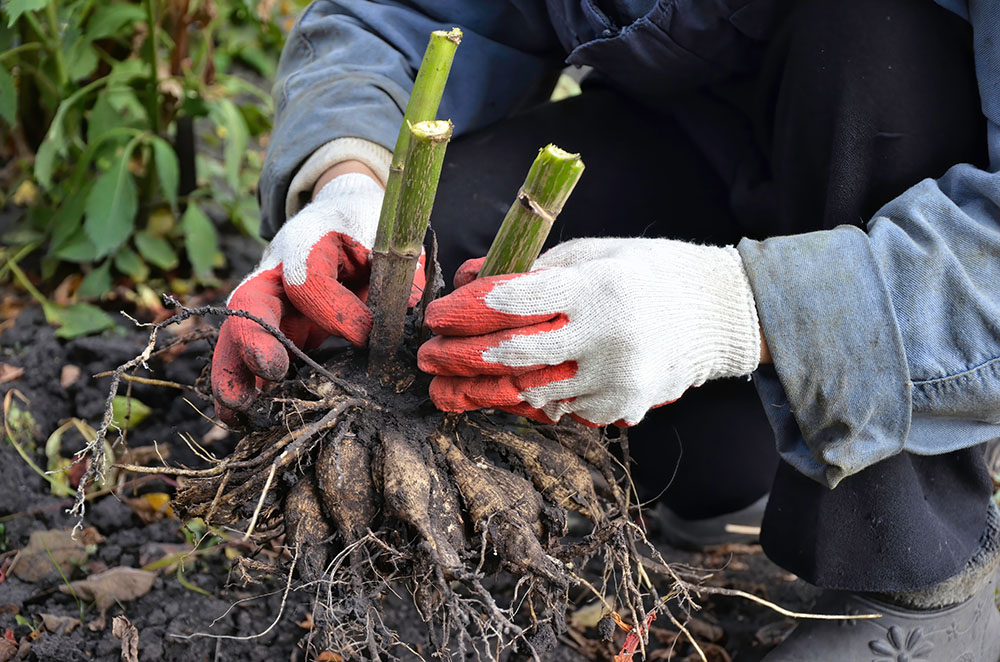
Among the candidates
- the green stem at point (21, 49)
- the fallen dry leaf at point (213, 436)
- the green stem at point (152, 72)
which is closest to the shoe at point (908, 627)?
the fallen dry leaf at point (213, 436)

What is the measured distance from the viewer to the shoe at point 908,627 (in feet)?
4.46

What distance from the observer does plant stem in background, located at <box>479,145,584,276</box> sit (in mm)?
993

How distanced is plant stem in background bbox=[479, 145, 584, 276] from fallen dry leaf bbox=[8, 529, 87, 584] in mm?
896

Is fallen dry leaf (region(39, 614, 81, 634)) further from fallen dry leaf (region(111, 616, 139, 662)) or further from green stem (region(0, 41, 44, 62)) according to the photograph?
green stem (region(0, 41, 44, 62))

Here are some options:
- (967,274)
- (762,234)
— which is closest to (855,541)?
(967,274)

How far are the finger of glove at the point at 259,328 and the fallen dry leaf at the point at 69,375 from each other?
2.66 ft

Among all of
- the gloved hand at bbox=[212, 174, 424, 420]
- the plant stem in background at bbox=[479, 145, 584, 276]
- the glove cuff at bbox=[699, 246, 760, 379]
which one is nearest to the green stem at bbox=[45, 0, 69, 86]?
the gloved hand at bbox=[212, 174, 424, 420]

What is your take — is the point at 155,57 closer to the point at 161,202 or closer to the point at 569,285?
the point at 161,202

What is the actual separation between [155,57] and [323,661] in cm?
145

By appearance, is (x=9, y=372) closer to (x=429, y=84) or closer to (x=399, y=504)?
(x=399, y=504)

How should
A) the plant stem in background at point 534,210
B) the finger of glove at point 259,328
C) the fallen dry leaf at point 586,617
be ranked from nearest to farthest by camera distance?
the plant stem in background at point 534,210 < the finger of glove at point 259,328 < the fallen dry leaf at point 586,617

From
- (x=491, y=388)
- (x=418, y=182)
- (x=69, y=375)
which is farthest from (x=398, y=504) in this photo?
(x=69, y=375)

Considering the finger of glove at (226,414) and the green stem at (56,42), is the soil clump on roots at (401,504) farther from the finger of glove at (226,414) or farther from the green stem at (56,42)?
the green stem at (56,42)

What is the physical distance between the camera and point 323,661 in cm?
138
